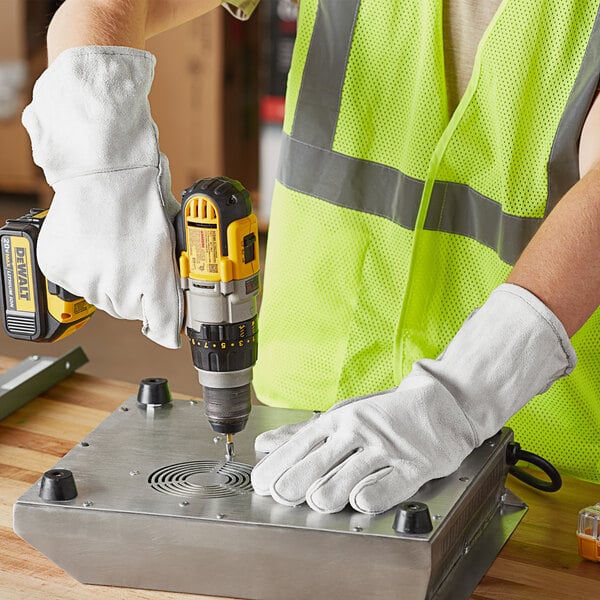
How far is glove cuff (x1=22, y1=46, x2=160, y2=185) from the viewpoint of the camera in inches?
45.2

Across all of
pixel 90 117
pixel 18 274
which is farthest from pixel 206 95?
pixel 90 117

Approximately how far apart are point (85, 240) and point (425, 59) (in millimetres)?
478

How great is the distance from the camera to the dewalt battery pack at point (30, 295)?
1.28 meters

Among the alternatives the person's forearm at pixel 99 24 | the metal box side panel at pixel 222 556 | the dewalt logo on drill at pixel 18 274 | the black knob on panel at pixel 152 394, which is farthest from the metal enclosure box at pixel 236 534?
the person's forearm at pixel 99 24

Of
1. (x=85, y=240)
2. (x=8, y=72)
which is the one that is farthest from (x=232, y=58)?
(x=85, y=240)

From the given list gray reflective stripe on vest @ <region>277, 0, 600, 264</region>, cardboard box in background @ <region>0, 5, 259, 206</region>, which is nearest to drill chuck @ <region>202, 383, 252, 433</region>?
gray reflective stripe on vest @ <region>277, 0, 600, 264</region>

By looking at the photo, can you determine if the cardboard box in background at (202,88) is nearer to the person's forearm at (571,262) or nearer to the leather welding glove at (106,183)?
the leather welding glove at (106,183)

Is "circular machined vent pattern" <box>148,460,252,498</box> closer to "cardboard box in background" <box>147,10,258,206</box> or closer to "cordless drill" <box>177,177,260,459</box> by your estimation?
"cordless drill" <box>177,177,260,459</box>

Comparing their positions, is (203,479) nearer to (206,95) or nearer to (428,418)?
(428,418)

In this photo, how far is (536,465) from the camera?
4.19ft

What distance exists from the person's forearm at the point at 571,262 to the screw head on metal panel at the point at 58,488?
0.50m

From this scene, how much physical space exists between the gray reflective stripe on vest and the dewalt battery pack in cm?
36

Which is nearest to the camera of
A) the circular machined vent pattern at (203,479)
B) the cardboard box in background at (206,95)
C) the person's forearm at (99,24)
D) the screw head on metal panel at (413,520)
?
the screw head on metal panel at (413,520)

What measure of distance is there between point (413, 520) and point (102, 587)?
12.8 inches
